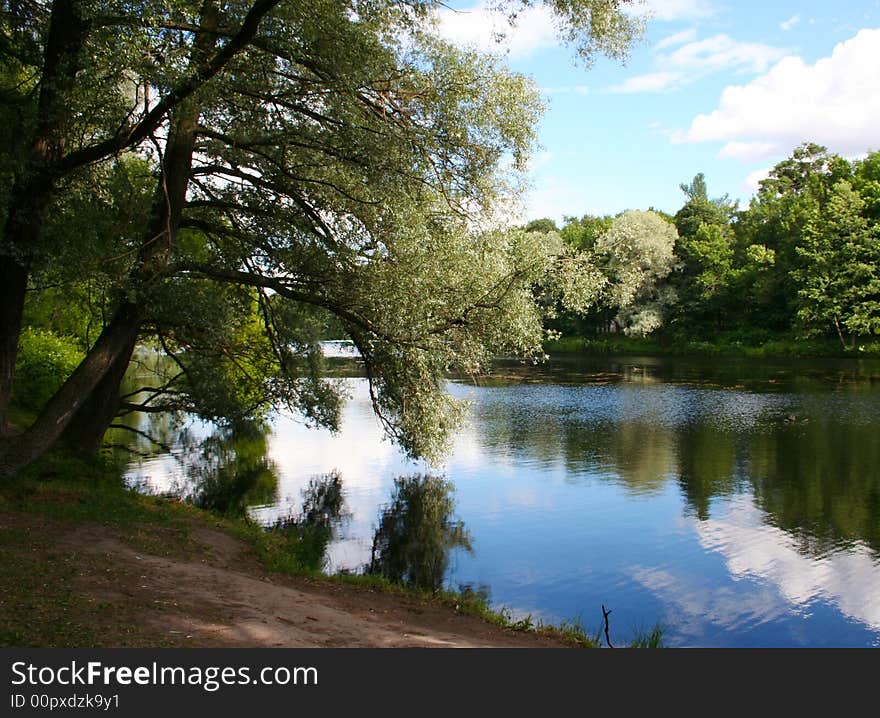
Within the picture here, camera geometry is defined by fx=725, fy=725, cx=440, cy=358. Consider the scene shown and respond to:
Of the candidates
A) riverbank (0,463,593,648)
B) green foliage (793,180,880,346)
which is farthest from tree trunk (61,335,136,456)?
green foliage (793,180,880,346)

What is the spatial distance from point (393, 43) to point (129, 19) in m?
4.62

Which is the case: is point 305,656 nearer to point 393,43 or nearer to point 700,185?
point 393,43

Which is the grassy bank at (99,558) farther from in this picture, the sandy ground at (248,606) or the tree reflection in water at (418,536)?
the tree reflection in water at (418,536)

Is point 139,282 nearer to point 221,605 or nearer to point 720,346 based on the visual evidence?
point 221,605

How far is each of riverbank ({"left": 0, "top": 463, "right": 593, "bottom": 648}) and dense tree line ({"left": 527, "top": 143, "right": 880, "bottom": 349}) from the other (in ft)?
127

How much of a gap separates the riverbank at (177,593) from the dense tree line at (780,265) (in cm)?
3856

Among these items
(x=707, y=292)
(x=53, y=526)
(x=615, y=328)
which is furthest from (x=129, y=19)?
(x=615, y=328)

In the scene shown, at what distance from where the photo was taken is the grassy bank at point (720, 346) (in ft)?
171

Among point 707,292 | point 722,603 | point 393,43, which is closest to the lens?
point 722,603

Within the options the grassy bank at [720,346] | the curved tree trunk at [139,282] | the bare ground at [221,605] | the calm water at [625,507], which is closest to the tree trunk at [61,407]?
the curved tree trunk at [139,282]

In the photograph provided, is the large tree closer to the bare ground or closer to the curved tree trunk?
the curved tree trunk

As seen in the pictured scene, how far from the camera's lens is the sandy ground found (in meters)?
7.04

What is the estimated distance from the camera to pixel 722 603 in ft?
36.5

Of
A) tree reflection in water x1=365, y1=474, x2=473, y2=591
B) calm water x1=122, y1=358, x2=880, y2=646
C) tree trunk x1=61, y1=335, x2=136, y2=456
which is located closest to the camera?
calm water x1=122, y1=358, x2=880, y2=646
